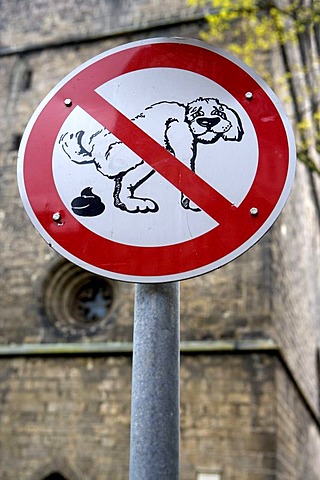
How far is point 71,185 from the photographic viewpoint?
165cm

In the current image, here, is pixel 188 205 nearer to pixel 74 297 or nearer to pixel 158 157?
pixel 158 157

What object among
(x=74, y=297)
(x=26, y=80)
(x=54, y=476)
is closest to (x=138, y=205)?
(x=54, y=476)

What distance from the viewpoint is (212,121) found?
66.3 inches

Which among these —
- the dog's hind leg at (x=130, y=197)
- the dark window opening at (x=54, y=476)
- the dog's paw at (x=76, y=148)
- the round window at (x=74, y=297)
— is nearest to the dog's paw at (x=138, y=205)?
the dog's hind leg at (x=130, y=197)

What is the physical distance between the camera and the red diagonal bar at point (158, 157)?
1.59m

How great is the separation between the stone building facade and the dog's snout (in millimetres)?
6853

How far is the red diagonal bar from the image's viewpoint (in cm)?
159

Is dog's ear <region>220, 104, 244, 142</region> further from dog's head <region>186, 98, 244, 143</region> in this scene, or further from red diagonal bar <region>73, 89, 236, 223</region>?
red diagonal bar <region>73, 89, 236, 223</region>

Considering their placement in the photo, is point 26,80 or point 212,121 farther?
point 26,80

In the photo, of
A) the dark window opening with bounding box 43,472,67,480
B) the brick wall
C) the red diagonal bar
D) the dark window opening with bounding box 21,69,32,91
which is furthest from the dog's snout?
the dark window opening with bounding box 21,69,32,91

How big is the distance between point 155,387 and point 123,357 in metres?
7.44

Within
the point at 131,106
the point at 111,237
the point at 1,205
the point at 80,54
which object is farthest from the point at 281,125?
the point at 80,54

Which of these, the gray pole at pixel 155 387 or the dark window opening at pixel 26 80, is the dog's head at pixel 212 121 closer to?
the gray pole at pixel 155 387

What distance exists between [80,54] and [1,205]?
129 inches
